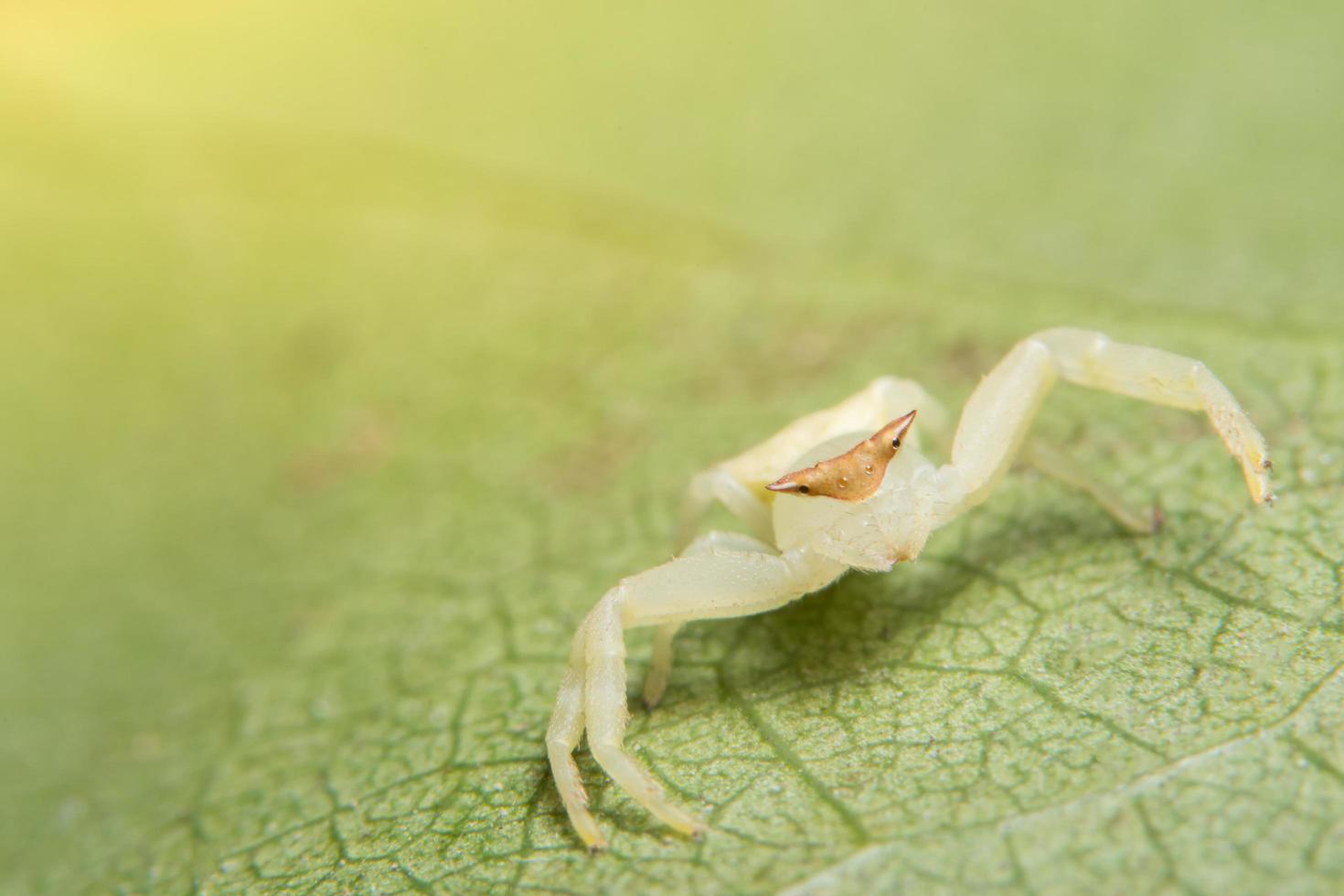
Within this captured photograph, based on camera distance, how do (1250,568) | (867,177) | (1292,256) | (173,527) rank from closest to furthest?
(1250,568) < (1292,256) < (173,527) < (867,177)

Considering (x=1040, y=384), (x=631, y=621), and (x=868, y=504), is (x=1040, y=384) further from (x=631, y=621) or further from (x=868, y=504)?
(x=631, y=621)

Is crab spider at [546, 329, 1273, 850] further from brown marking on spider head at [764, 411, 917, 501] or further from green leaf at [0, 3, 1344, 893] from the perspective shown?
green leaf at [0, 3, 1344, 893]

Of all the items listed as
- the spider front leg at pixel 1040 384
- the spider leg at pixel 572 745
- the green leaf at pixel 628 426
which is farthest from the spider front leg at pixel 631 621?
the spider front leg at pixel 1040 384

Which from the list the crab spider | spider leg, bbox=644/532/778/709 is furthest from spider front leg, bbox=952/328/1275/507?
spider leg, bbox=644/532/778/709

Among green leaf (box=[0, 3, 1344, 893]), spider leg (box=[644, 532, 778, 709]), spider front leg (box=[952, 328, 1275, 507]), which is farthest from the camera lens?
spider leg (box=[644, 532, 778, 709])

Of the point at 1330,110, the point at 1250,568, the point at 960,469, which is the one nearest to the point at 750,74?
the point at 1330,110

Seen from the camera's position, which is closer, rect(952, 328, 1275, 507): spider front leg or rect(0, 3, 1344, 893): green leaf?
rect(0, 3, 1344, 893): green leaf

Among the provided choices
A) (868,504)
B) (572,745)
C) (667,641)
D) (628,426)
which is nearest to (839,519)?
(868,504)

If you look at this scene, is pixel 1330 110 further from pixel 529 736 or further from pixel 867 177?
pixel 529 736
